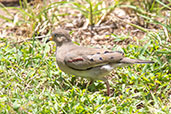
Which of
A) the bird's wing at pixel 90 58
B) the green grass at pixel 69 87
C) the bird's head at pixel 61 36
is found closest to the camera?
the green grass at pixel 69 87

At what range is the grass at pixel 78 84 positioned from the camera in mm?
4672

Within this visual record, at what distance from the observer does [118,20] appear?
296 inches

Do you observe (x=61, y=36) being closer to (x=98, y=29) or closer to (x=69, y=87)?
(x=69, y=87)

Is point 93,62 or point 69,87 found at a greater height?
point 93,62


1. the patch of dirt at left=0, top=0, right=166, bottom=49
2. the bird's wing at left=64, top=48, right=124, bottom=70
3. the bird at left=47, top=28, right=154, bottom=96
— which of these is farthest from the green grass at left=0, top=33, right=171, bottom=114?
the patch of dirt at left=0, top=0, right=166, bottom=49

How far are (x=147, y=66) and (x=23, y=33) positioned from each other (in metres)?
3.16

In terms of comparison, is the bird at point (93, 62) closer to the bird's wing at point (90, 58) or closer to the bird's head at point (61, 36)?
the bird's wing at point (90, 58)

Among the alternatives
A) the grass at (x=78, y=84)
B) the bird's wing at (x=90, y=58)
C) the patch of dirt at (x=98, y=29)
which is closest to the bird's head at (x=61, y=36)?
the grass at (x=78, y=84)

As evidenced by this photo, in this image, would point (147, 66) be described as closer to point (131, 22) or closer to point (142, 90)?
point (142, 90)

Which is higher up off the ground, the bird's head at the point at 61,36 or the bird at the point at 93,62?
the bird's head at the point at 61,36

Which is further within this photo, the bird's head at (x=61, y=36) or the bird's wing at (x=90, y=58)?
the bird's head at (x=61, y=36)

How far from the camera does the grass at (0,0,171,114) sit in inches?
184

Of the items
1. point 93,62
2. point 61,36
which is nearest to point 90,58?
point 93,62

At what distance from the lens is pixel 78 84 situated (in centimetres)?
A: 555
